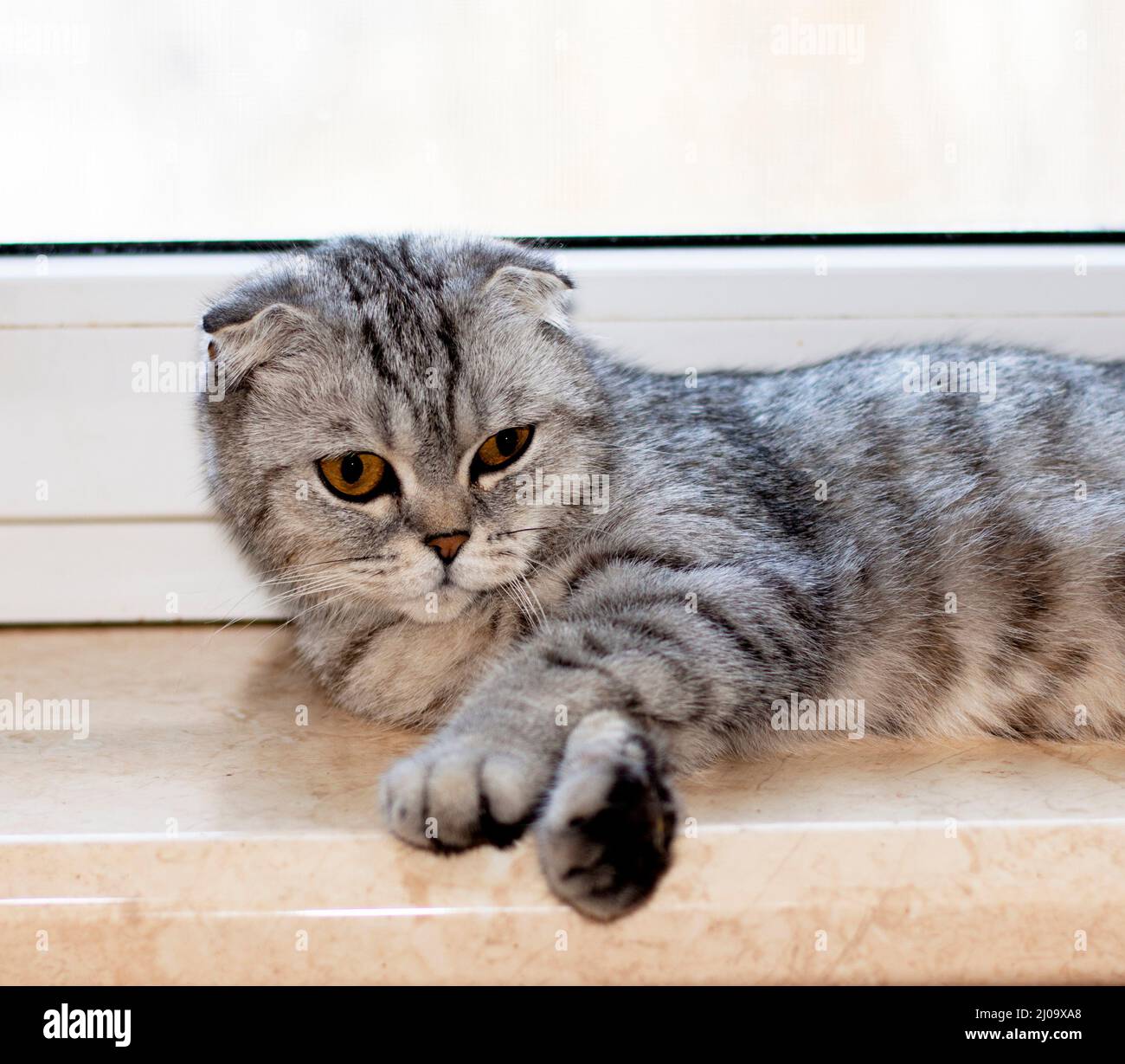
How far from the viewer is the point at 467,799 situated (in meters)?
0.91

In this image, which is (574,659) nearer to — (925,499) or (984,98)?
(925,499)

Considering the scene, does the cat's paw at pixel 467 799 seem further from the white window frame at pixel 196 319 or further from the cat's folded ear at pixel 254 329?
the white window frame at pixel 196 319

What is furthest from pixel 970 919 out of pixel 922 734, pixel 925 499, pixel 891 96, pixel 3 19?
pixel 3 19

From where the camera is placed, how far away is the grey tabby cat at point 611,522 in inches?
47.0

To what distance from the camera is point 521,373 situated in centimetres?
131

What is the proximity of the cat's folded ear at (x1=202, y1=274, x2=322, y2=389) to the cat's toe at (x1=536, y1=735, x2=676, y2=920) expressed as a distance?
67 cm

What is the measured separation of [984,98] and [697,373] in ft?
1.94

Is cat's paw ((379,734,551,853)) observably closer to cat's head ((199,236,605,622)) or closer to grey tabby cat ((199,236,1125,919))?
grey tabby cat ((199,236,1125,919))

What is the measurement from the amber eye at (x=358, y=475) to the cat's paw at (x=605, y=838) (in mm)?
497

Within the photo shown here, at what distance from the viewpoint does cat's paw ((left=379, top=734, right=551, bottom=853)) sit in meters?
0.91

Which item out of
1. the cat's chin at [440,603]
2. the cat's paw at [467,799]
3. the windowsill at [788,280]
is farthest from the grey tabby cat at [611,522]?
the windowsill at [788,280]

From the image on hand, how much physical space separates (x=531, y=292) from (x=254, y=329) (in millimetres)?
333

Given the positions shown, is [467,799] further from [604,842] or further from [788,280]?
[788,280]

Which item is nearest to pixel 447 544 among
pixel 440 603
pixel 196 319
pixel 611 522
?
pixel 440 603
